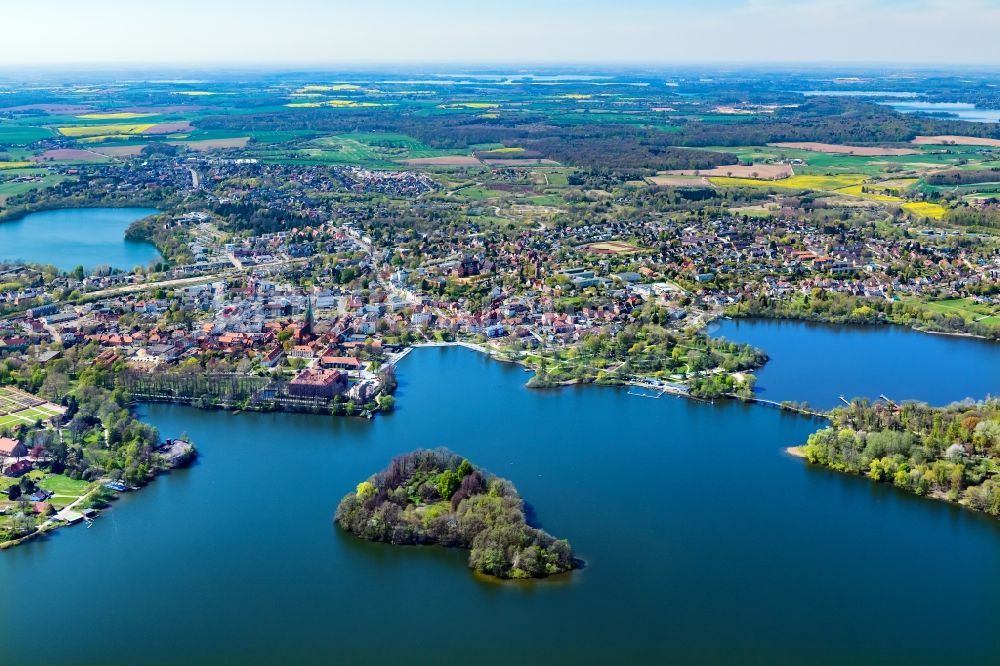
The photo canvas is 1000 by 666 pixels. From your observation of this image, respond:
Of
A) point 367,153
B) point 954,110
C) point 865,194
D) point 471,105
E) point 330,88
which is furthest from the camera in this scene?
point 330,88

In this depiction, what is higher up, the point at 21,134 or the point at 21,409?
the point at 21,134

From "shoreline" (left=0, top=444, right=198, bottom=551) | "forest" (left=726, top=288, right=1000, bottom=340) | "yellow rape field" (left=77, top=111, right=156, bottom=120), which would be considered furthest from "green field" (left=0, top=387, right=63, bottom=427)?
"yellow rape field" (left=77, top=111, right=156, bottom=120)

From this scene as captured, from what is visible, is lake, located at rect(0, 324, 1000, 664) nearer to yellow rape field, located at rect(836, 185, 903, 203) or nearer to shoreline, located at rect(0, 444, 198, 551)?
shoreline, located at rect(0, 444, 198, 551)

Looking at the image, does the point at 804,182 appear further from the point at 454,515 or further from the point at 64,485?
the point at 64,485

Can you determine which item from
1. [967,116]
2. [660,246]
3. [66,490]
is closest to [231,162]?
[660,246]

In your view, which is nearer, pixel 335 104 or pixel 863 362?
pixel 863 362

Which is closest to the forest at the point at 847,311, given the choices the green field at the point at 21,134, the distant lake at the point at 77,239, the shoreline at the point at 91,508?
the shoreline at the point at 91,508

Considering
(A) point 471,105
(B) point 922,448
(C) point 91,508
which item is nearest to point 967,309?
(B) point 922,448
